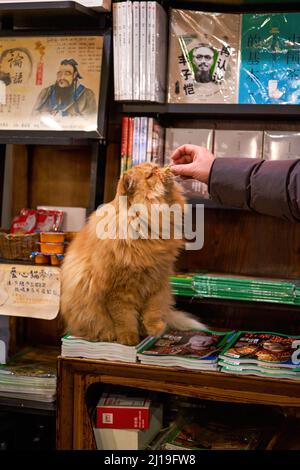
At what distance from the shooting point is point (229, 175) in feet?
4.97

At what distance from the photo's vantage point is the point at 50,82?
2232 millimetres

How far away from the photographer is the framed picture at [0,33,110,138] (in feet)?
7.11

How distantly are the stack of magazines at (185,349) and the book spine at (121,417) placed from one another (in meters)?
0.21

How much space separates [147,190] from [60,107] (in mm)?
604

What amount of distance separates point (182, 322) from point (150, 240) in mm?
434

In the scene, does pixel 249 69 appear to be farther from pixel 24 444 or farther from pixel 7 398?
pixel 24 444

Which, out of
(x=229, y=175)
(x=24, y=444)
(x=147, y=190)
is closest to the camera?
(x=229, y=175)

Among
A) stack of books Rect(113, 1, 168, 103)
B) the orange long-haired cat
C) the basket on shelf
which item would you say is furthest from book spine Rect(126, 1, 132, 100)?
the basket on shelf

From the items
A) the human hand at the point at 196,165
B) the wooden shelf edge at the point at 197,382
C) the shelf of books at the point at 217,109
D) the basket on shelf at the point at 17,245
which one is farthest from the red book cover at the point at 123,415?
the shelf of books at the point at 217,109

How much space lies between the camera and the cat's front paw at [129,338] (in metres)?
1.93

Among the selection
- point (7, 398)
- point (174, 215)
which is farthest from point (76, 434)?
point (174, 215)

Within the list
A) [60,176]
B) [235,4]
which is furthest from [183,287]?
[235,4]

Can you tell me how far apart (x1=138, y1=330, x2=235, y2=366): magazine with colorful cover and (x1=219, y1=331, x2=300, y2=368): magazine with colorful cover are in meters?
0.04

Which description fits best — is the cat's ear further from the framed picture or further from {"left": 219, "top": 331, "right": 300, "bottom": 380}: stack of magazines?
{"left": 219, "top": 331, "right": 300, "bottom": 380}: stack of magazines
